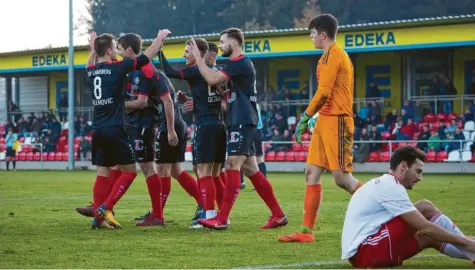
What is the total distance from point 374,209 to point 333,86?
221 cm

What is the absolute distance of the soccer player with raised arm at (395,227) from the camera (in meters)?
6.64

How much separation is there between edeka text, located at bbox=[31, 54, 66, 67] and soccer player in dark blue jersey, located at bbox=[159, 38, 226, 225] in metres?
33.1

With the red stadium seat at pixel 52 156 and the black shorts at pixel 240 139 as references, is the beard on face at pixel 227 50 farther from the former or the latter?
the red stadium seat at pixel 52 156

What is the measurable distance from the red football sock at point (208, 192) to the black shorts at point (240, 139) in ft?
1.71

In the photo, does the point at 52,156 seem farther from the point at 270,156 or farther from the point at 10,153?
the point at 270,156

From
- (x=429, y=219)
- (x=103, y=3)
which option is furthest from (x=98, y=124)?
(x=103, y=3)

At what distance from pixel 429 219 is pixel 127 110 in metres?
4.94

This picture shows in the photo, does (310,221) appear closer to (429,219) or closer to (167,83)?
(429,219)

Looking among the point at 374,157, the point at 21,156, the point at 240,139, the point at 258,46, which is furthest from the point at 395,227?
the point at 21,156

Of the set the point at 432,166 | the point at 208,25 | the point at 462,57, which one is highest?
the point at 208,25

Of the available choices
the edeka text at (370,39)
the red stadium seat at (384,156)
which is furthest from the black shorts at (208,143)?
the edeka text at (370,39)

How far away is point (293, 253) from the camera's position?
780cm

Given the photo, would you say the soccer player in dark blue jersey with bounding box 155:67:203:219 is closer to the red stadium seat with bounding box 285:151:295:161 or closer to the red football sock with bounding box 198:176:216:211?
the red football sock with bounding box 198:176:216:211

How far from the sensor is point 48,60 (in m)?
43.3
